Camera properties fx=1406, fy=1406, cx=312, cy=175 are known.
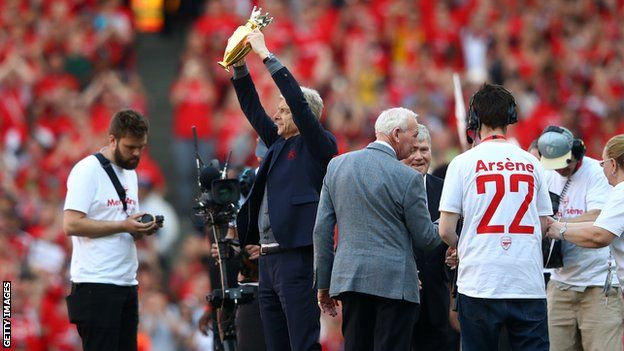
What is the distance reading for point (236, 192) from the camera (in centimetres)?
994

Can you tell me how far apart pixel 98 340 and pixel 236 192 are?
4.69 ft

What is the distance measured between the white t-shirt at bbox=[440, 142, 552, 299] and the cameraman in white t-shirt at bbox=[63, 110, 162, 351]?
253 cm

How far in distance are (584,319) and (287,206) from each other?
2246mm

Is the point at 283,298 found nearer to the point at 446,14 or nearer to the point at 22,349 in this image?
the point at 22,349

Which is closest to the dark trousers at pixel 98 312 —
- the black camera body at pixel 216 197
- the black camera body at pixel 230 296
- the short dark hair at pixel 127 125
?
the black camera body at pixel 230 296

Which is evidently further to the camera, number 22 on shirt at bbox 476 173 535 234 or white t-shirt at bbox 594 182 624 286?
white t-shirt at bbox 594 182 624 286

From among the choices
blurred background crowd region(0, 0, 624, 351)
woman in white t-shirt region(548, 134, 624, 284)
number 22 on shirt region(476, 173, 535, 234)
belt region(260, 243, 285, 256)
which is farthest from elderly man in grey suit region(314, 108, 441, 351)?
blurred background crowd region(0, 0, 624, 351)

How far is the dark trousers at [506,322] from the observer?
27.5 feet

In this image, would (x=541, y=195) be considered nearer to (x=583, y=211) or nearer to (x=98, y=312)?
(x=583, y=211)

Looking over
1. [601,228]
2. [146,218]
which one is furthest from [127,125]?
[601,228]

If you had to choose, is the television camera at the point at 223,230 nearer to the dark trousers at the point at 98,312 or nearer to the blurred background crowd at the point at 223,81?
the dark trousers at the point at 98,312

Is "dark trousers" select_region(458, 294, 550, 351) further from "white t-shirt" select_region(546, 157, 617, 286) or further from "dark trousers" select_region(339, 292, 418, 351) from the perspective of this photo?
"white t-shirt" select_region(546, 157, 617, 286)

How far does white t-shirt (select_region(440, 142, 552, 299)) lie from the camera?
8.37 metres

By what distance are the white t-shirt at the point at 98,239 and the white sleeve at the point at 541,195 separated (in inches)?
124
